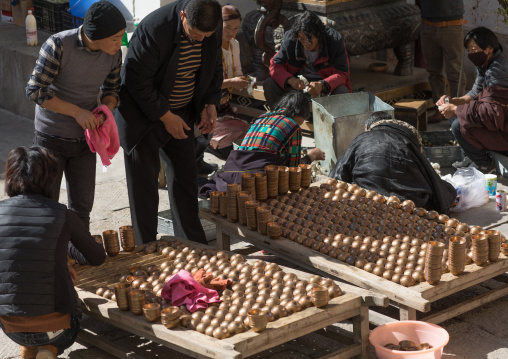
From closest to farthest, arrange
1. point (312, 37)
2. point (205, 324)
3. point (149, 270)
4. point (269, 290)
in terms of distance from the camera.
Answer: point (205, 324), point (269, 290), point (149, 270), point (312, 37)

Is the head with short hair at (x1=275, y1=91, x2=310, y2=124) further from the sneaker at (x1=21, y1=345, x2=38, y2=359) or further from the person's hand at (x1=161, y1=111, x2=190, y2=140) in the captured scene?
the sneaker at (x1=21, y1=345, x2=38, y2=359)

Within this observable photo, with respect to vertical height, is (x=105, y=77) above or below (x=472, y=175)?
above

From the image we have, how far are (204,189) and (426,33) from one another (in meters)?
3.44

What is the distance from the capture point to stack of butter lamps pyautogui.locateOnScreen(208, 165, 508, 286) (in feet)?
14.5

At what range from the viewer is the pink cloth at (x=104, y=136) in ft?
15.4

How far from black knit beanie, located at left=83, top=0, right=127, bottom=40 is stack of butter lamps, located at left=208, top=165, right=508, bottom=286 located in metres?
1.32

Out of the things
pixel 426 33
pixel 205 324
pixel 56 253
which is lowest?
pixel 205 324

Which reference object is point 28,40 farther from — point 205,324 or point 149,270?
point 205,324

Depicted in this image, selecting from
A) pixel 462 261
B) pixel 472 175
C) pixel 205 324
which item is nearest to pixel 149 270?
pixel 205 324

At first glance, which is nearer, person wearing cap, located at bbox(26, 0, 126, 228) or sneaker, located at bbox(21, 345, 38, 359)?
sneaker, located at bbox(21, 345, 38, 359)

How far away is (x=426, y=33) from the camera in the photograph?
827 cm

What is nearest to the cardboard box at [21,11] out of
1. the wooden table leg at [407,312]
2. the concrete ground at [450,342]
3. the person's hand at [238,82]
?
the person's hand at [238,82]

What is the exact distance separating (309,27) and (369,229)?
9.13 ft

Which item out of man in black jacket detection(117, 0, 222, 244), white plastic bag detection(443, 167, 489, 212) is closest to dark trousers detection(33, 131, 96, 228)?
man in black jacket detection(117, 0, 222, 244)
